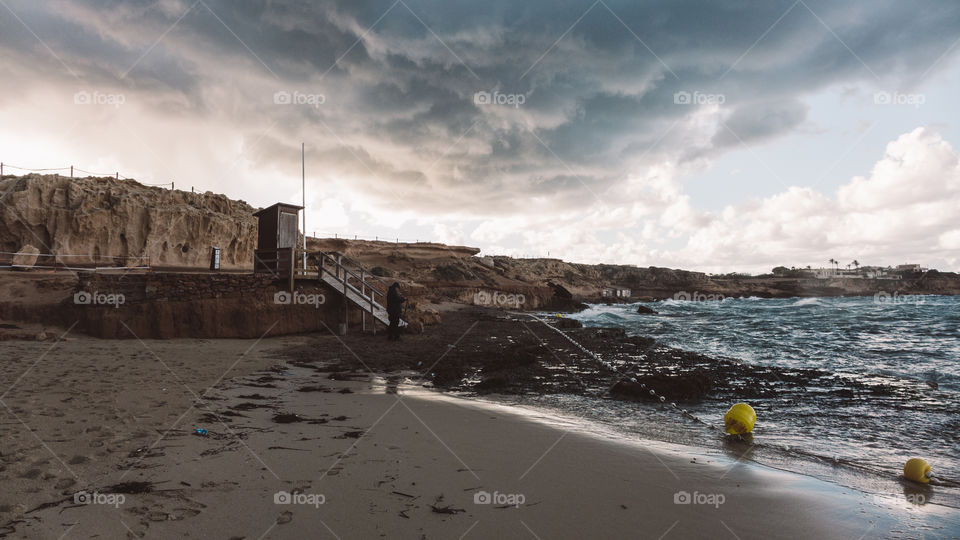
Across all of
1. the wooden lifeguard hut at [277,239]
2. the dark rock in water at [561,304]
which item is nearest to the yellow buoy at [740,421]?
the wooden lifeguard hut at [277,239]

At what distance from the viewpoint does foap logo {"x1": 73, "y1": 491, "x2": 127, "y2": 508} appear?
285 cm

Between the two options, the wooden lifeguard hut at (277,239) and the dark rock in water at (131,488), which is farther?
the wooden lifeguard hut at (277,239)

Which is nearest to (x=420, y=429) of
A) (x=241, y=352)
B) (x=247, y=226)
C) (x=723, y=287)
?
(x=241, y=352)

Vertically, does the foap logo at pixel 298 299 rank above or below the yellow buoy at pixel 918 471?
above

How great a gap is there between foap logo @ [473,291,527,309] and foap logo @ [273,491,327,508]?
39.3m

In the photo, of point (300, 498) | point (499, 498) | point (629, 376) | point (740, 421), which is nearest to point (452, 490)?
point (499, 498)

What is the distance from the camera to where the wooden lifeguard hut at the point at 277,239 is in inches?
583

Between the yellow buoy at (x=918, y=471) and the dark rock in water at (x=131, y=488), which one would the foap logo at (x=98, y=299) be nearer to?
the dark rock in water at (x=131, y=488)

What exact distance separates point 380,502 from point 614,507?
168 cm

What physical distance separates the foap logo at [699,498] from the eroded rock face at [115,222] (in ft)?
117

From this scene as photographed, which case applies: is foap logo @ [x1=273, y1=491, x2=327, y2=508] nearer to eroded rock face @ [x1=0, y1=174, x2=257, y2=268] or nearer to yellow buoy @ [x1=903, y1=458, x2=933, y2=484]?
yellow buoy @ [x1=903, y1=458, x2=933, y2=484]

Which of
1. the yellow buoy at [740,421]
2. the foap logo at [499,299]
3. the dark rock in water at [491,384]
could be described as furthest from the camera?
the foap logo at [499,299]

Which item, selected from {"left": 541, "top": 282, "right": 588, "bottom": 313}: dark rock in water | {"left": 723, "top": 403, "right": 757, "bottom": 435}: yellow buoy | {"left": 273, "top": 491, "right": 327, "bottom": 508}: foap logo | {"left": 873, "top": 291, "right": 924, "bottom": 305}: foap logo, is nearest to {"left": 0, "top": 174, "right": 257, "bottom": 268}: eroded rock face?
{"left": 541, "top": 282, "right": 588, "bottom": 313}: dark rock in water

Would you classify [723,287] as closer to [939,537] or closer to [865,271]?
[865,271]
